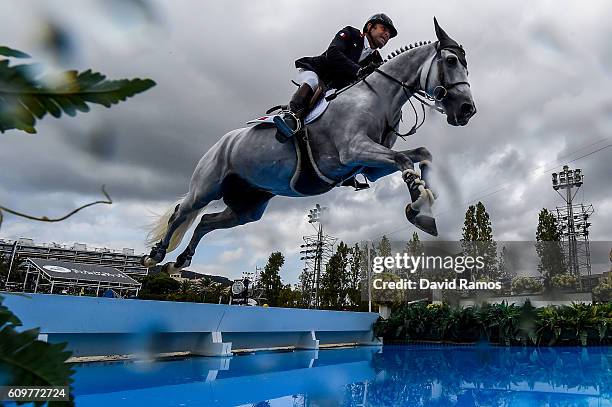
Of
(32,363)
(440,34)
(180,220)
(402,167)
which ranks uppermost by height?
(440,34)

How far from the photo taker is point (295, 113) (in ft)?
9.22

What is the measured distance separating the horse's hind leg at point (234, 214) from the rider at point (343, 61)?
0.84m

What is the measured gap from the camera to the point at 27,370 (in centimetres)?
49

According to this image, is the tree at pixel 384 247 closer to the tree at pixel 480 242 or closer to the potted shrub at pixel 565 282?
the tree at pixel 480 242

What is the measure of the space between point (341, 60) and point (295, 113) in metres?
0.48

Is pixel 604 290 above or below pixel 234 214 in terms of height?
above

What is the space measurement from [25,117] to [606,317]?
626 inches

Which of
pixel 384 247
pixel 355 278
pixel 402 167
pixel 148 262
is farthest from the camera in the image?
pixel 355 278

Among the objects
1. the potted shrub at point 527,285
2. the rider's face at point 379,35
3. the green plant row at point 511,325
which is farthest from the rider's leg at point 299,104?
the potted shrub at point 527,285

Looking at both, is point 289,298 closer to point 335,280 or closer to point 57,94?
point 335,280

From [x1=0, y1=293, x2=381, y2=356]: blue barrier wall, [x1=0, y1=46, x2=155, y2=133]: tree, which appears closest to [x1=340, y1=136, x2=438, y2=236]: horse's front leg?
[x1=0, y1=46, x2=155, y2=133]: tree

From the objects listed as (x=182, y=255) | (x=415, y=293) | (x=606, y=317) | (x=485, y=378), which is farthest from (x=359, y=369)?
(x=415, y=293)

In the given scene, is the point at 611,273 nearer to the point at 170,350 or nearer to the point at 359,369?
the point at 359,369

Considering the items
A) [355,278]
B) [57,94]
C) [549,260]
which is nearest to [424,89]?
[57,94]
